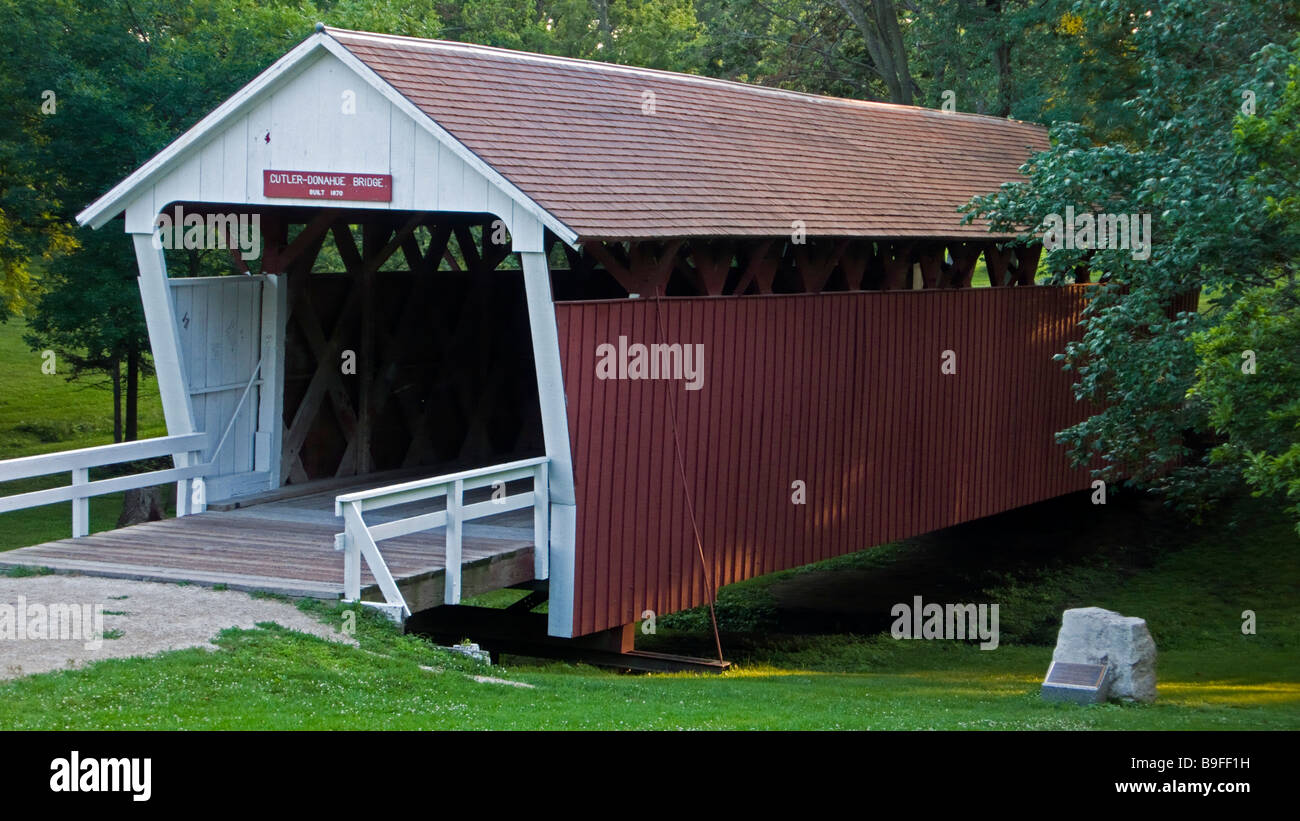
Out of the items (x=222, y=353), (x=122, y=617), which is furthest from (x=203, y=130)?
(x=122, y=617)

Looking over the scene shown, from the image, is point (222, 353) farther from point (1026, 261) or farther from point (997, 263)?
point (1026, 261)

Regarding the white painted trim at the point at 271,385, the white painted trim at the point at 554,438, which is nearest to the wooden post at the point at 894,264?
the white painted trim at the point at 554,438

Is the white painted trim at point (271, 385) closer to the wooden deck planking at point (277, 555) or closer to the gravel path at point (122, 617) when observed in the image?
the wooden deck planking at point (277, 555)

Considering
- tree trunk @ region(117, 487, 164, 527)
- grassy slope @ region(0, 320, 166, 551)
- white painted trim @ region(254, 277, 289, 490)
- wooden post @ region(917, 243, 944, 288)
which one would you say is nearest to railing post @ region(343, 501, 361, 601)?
white painted trim @ region(254, 277, 289, 490)

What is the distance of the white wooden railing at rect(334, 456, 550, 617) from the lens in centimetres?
933

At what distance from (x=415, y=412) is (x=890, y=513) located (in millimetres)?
5277

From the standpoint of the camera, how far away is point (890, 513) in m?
14.9

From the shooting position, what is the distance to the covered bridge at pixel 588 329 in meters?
10.8

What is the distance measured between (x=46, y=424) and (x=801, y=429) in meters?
21.2

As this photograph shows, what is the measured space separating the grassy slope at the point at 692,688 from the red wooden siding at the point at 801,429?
1191 millimetres

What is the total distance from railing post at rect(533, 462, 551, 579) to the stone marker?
157 inches
